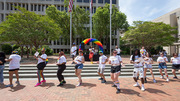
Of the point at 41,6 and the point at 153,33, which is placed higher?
the point at 41,6

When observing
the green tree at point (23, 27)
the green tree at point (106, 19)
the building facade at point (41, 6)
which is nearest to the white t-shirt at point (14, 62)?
the green tree at point (23, 27)

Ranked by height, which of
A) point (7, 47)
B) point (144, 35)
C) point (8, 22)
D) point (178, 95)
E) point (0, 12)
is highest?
point (0, 12)

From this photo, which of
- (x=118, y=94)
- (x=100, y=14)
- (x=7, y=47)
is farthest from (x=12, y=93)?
(x=7, y=47)

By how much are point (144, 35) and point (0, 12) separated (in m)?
39.5

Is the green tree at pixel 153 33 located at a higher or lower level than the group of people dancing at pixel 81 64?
higher

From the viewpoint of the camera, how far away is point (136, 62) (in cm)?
469

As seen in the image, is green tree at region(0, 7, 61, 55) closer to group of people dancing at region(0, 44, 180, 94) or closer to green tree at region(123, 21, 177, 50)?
group of people dancing at region(0, 44, 180, 94)

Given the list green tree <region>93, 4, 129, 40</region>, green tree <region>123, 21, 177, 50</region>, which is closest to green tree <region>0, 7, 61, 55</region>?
green tree <region>93, 4, 129, 40</region>

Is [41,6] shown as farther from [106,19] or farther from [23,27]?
[23,27]

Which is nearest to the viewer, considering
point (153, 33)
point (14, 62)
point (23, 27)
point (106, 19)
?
point (14, 62)

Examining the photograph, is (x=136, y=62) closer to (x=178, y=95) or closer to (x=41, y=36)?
(x=178, y=95)

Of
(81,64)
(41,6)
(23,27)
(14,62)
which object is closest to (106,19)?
(23,27)

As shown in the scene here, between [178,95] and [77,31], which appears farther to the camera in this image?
[77,31]

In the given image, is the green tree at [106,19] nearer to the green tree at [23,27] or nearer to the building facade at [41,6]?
the building facade at [41,6]
